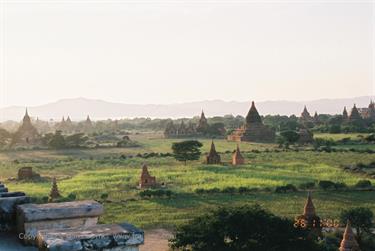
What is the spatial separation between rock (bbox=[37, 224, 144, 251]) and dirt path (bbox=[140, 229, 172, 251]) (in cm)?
1478

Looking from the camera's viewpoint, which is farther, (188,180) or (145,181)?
(188,180)

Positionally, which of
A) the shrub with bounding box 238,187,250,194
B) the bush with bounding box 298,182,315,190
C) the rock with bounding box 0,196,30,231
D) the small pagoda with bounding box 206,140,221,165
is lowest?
the shrub with bounding box 238,187,250,194

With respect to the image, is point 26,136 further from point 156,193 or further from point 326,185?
point 326,185

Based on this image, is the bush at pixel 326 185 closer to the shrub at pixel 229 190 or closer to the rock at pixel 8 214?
the shrub at pixel 229 190

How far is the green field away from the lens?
2444 centimetres

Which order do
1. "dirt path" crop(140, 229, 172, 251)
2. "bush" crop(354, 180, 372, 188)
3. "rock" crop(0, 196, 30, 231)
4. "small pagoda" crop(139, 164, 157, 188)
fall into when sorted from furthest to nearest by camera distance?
"small pagoda" crop(139, 164, 157, 188), "bush" crop(354, 180, 372, 188), "dirt path" crop(140, 229, 172, 251), "rock" crop(0, 196, 30, 231)

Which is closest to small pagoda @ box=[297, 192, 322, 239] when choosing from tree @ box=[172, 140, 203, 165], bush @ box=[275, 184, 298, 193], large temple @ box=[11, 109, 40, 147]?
bush @ box=[275, 184, 298, 193]

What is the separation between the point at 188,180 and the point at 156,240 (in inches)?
552

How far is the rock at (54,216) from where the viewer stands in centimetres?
448

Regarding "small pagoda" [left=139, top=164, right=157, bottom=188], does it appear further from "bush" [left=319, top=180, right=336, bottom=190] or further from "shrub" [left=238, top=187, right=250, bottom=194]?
"bush" [left=319, top=180, right=336, bottom=190]

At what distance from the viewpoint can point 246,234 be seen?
14.4m

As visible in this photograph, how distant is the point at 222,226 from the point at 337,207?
1176 centimetres

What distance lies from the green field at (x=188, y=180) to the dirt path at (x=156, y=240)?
0.98 meters

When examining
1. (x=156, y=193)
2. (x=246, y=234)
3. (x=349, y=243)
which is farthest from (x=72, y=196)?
(x=349, y=243)
